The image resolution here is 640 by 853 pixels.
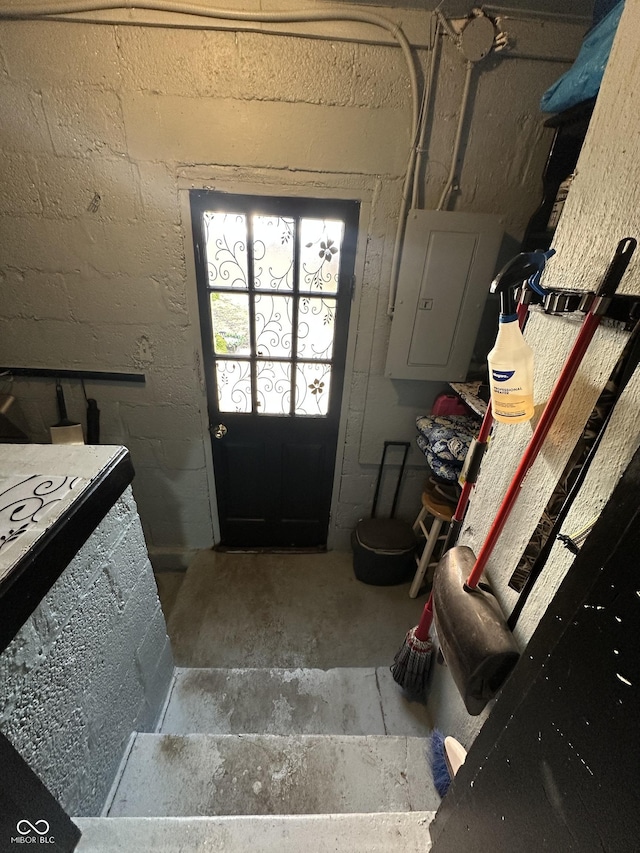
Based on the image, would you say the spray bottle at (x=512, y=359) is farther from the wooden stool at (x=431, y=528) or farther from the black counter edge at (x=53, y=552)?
the wooden stool at (x=431, y=528)

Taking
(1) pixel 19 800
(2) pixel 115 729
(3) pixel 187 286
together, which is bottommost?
(2) pixel 115 729

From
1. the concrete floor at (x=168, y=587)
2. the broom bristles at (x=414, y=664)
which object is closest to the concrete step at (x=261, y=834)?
the broom bristles at (x=414, y=664)

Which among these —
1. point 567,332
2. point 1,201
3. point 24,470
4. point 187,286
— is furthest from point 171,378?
point 567,332

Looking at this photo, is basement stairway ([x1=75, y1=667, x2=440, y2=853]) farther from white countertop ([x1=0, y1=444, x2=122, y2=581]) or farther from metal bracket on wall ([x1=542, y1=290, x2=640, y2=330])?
metal bracket on wall ([x1=542, y1=290, x2=640, y2=330])

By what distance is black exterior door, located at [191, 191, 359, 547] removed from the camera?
1.61 meters

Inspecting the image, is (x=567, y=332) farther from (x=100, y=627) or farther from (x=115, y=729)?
(x=115, y=729)

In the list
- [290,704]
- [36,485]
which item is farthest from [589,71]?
[290,704]

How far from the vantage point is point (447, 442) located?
1664 mm

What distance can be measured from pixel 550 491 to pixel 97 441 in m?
2.09

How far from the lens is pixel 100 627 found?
0.80 m

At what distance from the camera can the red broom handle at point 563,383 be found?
1.56 ft

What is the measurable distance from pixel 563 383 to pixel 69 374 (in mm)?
2107

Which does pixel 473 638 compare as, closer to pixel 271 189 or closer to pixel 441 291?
pixel 441 291

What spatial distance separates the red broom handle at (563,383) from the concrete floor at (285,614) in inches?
52.6
